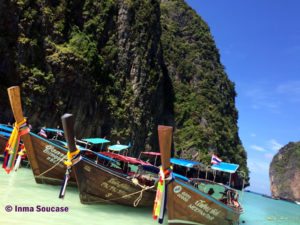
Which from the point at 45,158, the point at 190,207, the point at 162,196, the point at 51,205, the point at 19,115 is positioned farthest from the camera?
the point at 45,158

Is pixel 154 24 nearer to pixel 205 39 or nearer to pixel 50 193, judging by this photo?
pixel 205 39

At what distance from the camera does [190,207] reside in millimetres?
10484

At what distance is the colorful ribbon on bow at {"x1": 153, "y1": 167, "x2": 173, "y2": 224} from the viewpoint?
8.53 meters

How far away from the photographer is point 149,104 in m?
49.1

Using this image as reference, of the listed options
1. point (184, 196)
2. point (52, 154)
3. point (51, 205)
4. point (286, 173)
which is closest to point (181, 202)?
point (184, 196)

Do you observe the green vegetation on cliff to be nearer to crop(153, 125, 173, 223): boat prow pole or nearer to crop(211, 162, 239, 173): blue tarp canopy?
crop(211, 162, 239, 173): blue tarp canopy

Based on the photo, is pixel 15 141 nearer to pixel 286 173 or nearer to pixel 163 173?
pixel 163 173

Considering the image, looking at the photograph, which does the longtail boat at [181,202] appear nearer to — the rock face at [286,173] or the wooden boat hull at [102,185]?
the wooden boat hull at [102,185]

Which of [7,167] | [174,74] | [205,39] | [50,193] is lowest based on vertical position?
[50,193]

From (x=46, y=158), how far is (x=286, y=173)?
98.3 meters

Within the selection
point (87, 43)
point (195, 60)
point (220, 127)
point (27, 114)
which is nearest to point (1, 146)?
point (27, 114)

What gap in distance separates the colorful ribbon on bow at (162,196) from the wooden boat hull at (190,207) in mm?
503

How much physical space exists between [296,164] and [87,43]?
78.6 metres

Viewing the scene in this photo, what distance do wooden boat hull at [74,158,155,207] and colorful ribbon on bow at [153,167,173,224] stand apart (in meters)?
2.78
